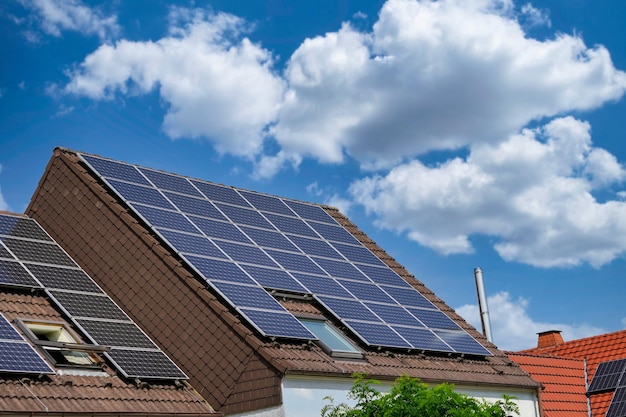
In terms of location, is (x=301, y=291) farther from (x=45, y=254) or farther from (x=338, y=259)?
(x=45, y=254)

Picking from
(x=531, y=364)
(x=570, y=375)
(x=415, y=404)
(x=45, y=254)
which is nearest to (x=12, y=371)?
(x=45, y=254)

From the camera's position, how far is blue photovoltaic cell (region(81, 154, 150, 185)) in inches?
795

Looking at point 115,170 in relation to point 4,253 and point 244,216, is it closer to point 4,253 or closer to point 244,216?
point 244,216

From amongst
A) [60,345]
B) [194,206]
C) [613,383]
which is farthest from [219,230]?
[613,383]

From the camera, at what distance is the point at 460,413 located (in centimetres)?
1285

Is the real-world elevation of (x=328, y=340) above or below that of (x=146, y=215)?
below

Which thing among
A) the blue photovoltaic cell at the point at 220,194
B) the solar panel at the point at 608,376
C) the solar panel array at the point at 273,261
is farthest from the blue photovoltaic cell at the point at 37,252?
the solar panel at the point at 608,376

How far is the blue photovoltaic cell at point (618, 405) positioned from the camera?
961 inches

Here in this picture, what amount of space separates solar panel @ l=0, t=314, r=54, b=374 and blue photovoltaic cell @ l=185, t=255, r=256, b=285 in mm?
4060

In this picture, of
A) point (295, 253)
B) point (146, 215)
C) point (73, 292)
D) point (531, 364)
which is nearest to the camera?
point (73, 292)

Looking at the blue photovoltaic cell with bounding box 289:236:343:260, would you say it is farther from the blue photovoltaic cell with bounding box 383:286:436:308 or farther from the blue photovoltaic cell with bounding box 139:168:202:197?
the blue photovoltaic cell with bounding box 139:168:202:197

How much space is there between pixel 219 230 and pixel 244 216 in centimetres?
178

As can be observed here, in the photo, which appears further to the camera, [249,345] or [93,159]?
[93,159]

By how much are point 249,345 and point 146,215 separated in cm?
444
